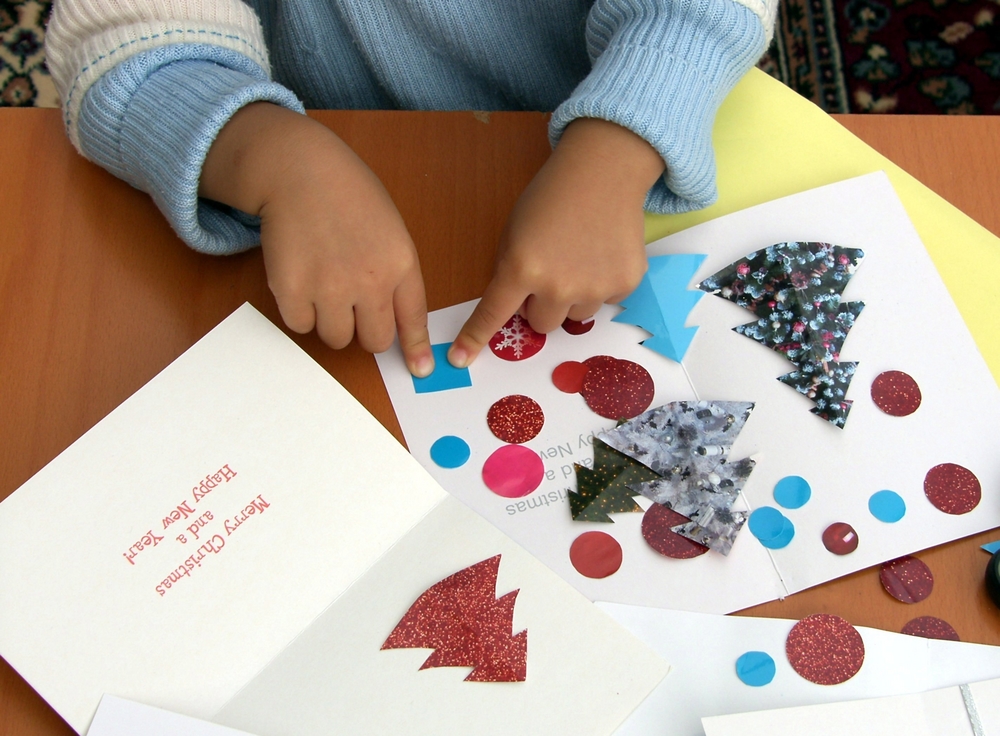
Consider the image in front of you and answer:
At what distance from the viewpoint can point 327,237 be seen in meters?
0.55

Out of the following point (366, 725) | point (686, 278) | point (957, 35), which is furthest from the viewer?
point (957, 35)

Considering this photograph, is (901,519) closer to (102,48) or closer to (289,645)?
(289,645)

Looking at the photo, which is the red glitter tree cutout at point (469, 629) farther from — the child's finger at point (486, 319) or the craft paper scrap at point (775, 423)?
the child's finger at point (486, 319)

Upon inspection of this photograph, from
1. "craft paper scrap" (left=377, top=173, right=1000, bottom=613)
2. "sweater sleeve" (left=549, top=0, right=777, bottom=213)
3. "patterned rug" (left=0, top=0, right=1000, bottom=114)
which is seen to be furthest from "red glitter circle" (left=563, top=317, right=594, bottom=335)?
"patterned rug" (left=0, top=0, right=1000, bottom=114)

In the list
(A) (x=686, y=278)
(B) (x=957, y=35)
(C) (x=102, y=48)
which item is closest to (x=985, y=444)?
(A) (x=686, y=278)

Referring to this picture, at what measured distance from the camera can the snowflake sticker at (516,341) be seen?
1.86 ft

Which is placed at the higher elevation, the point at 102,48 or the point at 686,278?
the point at 102,48

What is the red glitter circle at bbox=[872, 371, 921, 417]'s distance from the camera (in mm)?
531

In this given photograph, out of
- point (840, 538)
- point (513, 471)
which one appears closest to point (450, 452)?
point (513, 471)

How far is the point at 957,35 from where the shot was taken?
1368 millimetres

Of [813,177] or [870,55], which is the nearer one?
[813,177]

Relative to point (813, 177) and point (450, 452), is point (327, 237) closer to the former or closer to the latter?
point (450, 452)

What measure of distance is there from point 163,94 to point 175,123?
0.10ft

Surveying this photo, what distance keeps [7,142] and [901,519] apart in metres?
0.71
